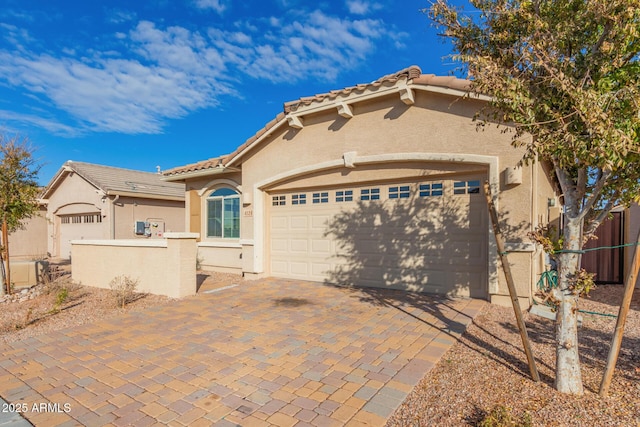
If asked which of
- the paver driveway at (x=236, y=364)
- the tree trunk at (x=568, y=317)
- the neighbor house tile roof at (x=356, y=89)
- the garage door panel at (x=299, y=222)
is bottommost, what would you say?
the paver driveway at (x=236, y=364)

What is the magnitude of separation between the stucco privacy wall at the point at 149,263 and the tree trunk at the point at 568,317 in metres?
6.77

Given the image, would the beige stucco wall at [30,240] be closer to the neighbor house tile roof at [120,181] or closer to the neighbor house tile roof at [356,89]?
the neighbor house tile roof at [120,181]

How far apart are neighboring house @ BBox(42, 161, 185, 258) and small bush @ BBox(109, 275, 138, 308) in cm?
859

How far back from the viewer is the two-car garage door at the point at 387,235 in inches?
284

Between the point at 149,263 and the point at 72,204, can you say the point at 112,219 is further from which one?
the point at 149,263

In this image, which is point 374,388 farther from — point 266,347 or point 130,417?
point 130,417

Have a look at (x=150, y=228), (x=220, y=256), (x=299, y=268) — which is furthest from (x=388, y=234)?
(x=150, y=228)

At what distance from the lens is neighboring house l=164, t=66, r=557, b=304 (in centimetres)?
672

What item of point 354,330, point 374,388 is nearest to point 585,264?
point 354,330

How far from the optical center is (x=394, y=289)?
8109 millimetres

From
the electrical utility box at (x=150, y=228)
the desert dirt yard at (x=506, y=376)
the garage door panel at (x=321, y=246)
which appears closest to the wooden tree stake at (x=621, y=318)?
the desert dirt yard at (x=506, y=376)

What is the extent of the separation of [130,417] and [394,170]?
680 centimetres

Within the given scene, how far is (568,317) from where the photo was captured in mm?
3393

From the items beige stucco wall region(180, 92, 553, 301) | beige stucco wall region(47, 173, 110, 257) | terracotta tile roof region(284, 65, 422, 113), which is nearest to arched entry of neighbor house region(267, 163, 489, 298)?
beige stucco wall region(180, 92, 553, 301)
